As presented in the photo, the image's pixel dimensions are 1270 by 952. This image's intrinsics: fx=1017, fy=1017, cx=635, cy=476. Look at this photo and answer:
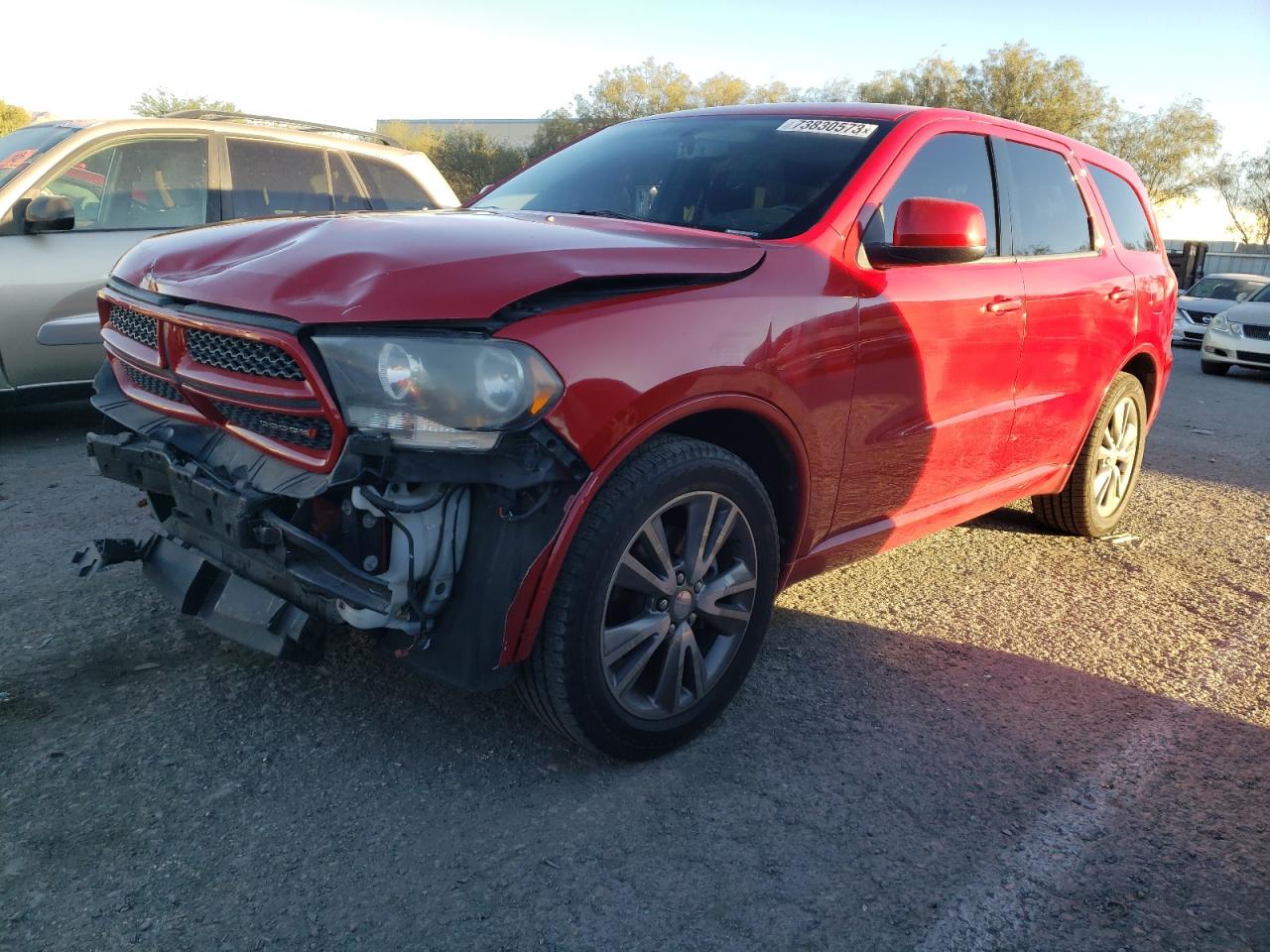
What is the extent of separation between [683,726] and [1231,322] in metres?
15.2

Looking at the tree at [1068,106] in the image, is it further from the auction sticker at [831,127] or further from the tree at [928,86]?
the auction sticker at [831,127]

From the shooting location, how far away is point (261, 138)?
21.8 feet

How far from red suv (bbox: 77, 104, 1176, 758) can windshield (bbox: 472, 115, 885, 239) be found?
0.7 inches

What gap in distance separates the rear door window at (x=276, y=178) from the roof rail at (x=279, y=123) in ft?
0.64

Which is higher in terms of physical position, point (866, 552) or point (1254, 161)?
point (1254, 161)

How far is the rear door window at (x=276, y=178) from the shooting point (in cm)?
651

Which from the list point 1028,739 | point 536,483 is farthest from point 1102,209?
point 536,483

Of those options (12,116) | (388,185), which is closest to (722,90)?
(12,116)

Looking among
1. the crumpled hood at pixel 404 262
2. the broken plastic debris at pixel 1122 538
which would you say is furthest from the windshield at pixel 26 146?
the broken plastic debris at pixel 1122 538

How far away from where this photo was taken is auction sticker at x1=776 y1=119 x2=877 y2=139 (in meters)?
3.43

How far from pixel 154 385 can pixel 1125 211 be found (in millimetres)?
4437

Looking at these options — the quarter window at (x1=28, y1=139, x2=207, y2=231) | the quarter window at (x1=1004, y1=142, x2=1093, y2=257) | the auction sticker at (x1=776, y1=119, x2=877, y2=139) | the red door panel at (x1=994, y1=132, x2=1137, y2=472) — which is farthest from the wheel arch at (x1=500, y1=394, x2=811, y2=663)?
the quarter window at (x1=28, y1=139, x2=207, y2=231)

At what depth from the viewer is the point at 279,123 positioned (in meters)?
6.89

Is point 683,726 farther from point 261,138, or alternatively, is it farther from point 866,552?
point 261,138
